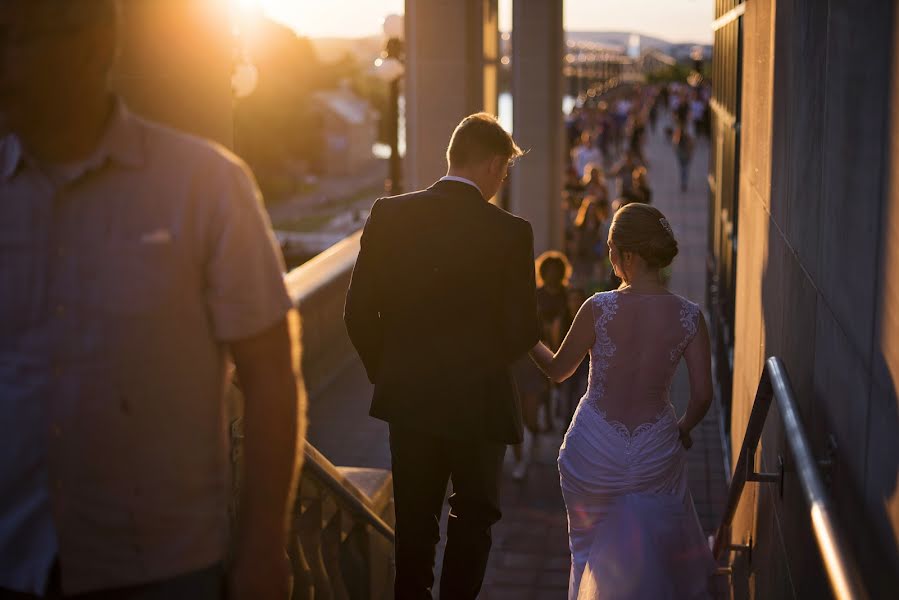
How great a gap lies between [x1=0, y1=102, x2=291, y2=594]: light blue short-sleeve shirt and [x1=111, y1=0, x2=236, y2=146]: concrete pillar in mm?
1213

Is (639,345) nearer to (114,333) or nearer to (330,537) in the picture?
(330,537)

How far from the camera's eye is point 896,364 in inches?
107

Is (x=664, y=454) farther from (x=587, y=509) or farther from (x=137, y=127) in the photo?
(x=137, y=127)

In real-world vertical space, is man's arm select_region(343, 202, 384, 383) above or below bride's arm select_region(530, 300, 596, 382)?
above

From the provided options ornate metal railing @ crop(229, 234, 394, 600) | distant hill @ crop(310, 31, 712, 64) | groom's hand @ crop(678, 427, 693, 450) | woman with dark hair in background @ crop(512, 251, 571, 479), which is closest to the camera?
ornate metal railing @ crop(229, 234, 394, 600)

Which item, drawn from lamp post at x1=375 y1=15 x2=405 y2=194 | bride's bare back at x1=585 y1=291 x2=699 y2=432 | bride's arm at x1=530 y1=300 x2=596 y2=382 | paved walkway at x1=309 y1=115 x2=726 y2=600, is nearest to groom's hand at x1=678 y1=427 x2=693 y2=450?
bride's bare back at x1=585 y1=291 x2=699 y2=432

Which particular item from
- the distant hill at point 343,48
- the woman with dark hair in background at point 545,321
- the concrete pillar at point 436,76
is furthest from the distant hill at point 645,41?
the woman with dark hair in background at point 545,321

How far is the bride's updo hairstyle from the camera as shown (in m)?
4.97

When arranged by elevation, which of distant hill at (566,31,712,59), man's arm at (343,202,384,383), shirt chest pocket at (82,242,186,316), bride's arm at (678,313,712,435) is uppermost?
shirt chest pocket at (82,242,186,316)

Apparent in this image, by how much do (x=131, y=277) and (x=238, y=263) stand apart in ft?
0.59

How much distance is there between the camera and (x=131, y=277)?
2.39 m

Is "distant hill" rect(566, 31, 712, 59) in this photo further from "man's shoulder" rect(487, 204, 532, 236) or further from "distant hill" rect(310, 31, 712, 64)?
"man's shoulder" rect(487, 204, 532, 236)

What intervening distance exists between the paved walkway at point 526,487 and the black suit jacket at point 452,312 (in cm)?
274

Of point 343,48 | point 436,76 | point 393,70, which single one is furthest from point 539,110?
point 343,48
